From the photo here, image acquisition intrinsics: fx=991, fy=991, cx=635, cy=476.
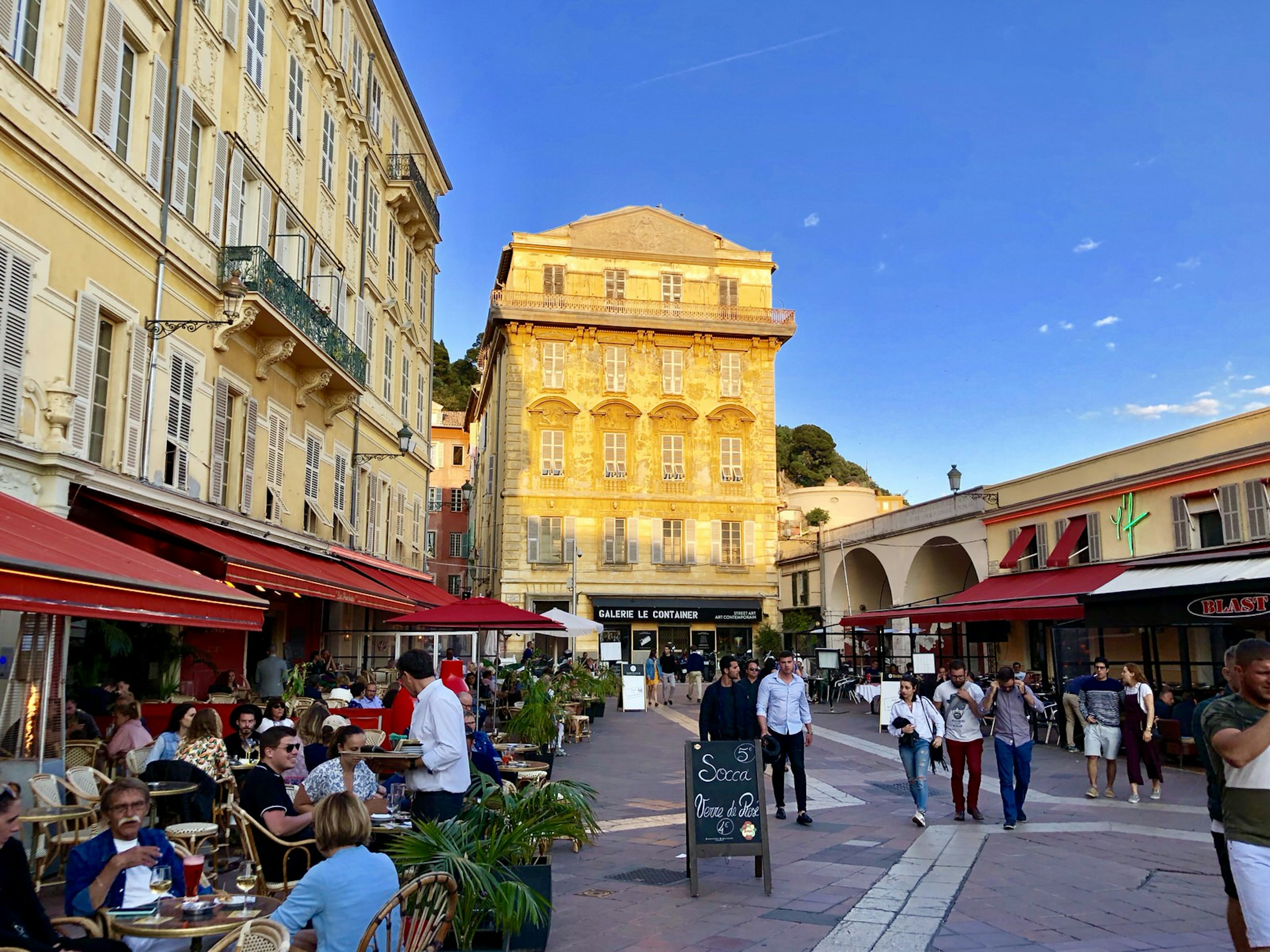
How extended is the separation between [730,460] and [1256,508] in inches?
877

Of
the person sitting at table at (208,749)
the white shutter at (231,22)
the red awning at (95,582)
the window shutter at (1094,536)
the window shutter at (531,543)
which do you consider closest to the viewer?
the red awning at (95,582)

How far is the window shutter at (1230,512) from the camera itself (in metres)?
18.1

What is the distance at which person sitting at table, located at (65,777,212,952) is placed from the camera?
444cm

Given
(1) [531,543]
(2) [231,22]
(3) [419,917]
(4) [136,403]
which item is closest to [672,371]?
(1) [531,543]

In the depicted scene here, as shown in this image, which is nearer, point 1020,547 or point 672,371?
point 1020,547

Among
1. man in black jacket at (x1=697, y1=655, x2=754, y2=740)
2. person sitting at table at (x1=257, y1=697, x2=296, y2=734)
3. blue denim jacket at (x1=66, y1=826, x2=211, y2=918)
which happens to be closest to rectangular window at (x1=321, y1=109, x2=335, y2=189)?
person sitting at table at (x1=257, y1=697, x2=296, y2=734)

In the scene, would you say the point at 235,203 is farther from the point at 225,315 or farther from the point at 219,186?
the point at 225,315

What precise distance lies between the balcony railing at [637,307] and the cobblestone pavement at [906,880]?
27.9 metres

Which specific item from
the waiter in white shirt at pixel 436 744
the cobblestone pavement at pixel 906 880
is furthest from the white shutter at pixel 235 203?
the waiter in white shirt at pixel 436 744

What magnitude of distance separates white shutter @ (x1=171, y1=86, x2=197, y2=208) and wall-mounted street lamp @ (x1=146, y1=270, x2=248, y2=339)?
117 cm

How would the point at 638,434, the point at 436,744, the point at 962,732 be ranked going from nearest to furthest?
the point at 436,744, the point at 962,732, the point at 638,434

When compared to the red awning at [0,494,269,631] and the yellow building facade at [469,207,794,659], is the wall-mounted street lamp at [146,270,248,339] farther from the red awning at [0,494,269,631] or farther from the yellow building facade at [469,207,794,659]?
the yellow building facade at [469,207,794,659]

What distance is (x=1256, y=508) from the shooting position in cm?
1775

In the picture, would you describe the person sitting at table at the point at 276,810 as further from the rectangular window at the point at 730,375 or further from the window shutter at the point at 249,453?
the rectangular window at the point at 730,375
